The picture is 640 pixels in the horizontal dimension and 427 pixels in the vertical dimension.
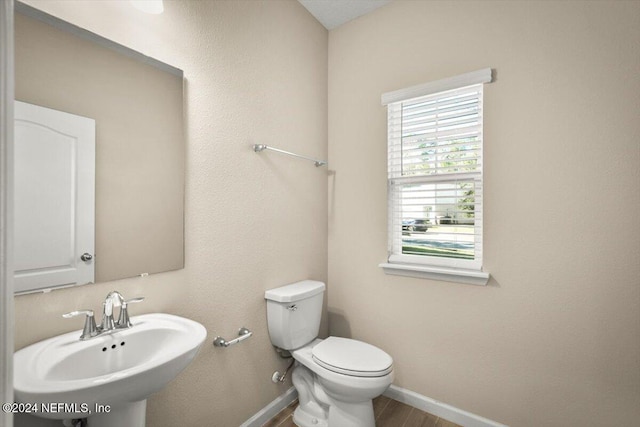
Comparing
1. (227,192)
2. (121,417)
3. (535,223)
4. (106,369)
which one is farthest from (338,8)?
(121,417)

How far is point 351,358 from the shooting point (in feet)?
5.25

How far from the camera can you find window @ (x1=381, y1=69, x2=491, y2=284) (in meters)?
1.76

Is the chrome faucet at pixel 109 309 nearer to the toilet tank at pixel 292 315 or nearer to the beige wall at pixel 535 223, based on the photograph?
the toilet tank at pixel 292 315

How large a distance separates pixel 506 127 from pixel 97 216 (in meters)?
2.00

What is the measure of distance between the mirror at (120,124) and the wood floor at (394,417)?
1.17 meters

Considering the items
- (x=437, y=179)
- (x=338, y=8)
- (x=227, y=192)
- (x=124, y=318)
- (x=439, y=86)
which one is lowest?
(x=124, y=318)

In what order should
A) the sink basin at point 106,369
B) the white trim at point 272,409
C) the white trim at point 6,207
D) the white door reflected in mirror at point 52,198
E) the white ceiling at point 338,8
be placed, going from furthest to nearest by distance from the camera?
the white ceiling at point 338,8 → the white trim at point 272,409 → the white door reflected in mirror at point 52,198 → the sink basin at point 106,369 → the white trim at point 6,207

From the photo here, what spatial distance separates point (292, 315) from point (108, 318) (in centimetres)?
94

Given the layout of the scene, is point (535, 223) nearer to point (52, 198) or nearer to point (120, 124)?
point (120, 124)

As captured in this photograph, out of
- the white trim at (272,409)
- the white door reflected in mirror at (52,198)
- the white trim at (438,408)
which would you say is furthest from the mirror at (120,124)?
the white trim at (438,408)

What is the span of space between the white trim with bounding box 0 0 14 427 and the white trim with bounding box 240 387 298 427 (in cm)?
145

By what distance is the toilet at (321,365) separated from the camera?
1493 mm

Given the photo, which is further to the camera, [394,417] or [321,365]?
[394,417]

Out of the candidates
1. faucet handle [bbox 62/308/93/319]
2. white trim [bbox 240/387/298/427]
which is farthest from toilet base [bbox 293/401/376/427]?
faucet handle [bbox 62/308/93/319]
